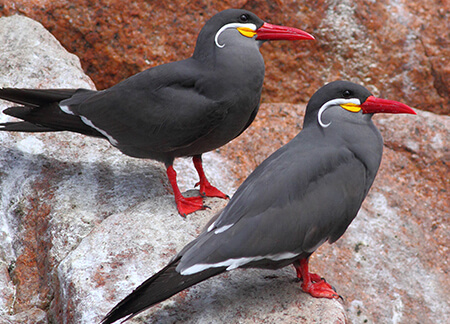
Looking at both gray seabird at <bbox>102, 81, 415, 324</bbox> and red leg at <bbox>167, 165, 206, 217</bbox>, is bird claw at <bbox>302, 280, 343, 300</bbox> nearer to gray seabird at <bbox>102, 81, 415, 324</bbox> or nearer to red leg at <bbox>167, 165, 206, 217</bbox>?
gray seabird at <bbox>102, 81, 415, 324</bbox>

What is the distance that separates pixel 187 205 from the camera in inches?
183

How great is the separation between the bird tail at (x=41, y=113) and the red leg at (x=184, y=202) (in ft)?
2.16

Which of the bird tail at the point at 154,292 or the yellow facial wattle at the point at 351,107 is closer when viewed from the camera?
the bird tail at the point at 154,292

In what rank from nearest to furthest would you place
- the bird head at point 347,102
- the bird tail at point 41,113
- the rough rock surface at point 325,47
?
the bird head at point 347,102, the bird tail at point 41,113, the rough rock surface at point 325,47

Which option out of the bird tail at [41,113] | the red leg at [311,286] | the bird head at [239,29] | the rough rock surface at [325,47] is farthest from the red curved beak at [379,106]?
the rough rock surface at [325,47]

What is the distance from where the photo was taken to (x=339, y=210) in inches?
148

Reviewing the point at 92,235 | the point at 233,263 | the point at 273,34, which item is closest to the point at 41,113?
the point at 92,235

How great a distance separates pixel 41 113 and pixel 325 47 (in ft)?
11.5

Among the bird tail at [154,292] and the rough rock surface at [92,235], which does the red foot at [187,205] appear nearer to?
the rough rock surface at [92,235]

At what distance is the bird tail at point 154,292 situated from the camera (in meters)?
3.42

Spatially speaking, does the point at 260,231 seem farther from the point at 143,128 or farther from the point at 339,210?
the point at 143,128

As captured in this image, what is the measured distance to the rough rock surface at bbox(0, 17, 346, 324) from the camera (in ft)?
12.5

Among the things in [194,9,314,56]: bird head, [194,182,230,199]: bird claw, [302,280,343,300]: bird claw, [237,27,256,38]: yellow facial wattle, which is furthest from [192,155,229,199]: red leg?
[302,280,343,300]: bird claw

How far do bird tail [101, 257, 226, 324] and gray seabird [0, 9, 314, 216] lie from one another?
3.62ft
